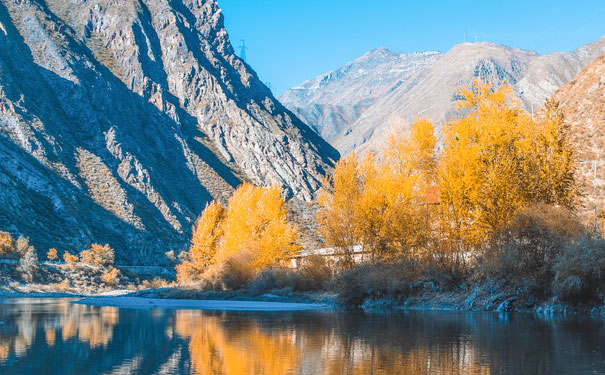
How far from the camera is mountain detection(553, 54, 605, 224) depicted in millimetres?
43156

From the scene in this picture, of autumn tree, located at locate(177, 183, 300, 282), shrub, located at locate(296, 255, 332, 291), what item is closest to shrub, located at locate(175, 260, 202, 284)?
autumn tree, located at locate(177, 183, 300, 282)

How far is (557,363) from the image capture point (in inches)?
442

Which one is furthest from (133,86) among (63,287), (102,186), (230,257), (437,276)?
(437,276)

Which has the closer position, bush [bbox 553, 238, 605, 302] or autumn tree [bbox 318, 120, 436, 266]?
bush [bbox 553, 238, 605, 302]

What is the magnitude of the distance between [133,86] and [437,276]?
117561 mm

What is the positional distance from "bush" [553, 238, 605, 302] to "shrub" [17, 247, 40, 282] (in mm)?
62112

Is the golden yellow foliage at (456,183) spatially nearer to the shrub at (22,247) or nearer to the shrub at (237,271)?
the shrub at (237,271)

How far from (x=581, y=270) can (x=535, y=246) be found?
270 centimetres

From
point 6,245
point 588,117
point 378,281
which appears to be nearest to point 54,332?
point 378,281

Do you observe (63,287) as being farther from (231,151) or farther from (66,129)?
(231,151)

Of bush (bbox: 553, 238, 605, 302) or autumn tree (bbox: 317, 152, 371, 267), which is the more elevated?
autumn tree (bbox: 317, 152, 371, 267)

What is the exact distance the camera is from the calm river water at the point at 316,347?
440 inches

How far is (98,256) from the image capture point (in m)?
77.6

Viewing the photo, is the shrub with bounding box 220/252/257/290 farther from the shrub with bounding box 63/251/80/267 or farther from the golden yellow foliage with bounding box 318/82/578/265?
the shrub with bounding box 63/251/80/267
